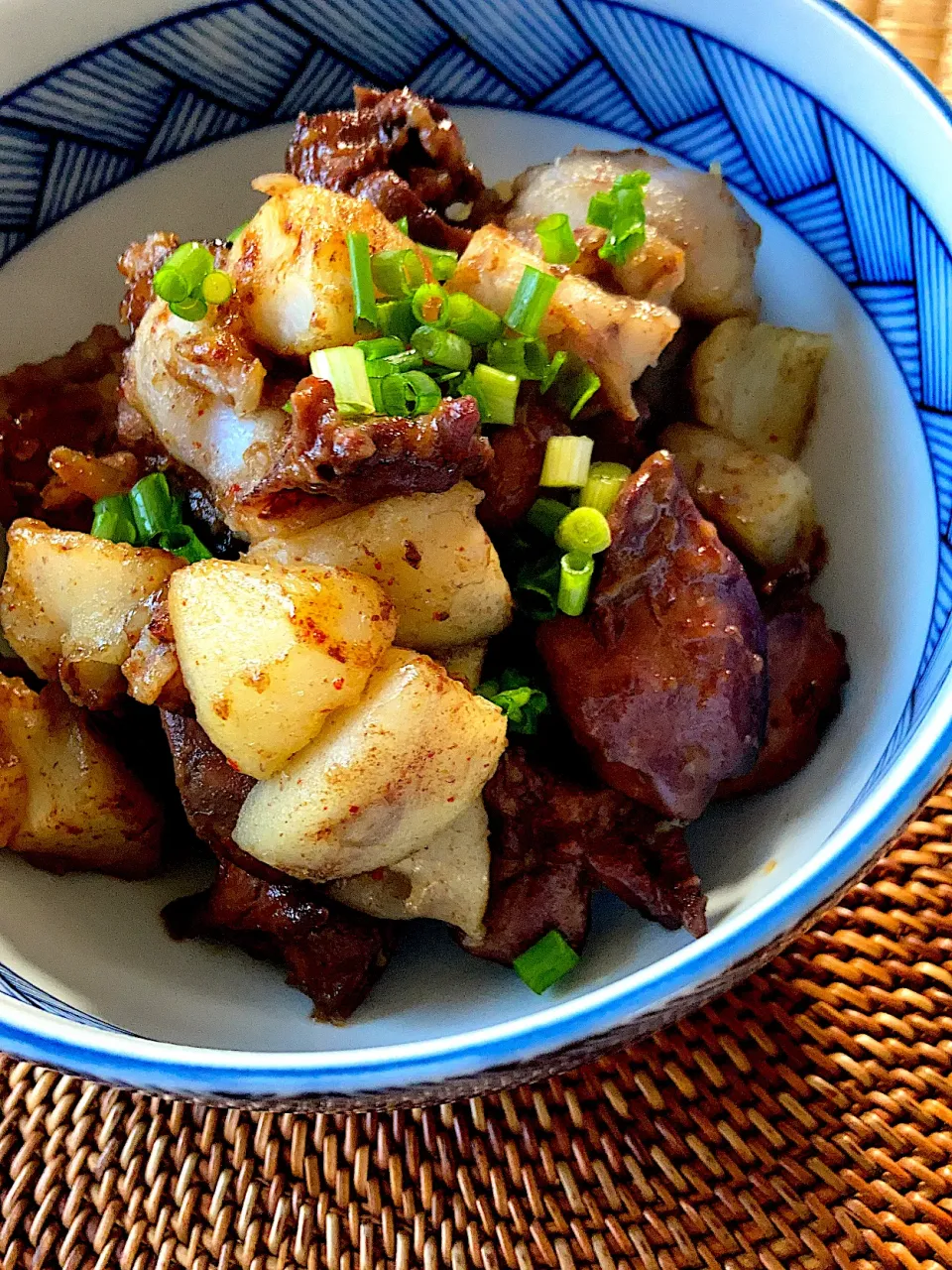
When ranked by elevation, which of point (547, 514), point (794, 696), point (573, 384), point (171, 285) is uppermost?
point (171, 285)

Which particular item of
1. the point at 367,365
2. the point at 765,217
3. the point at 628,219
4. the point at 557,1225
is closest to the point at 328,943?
the point at 557,1225

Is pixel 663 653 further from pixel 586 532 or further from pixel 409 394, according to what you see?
pixel 409 394

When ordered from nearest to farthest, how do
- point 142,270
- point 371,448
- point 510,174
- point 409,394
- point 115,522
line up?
point 371,448, point 409,394, point 115,522, point 142,270, point 510,174

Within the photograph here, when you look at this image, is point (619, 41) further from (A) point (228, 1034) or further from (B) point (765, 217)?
(A) point (228, 1034)

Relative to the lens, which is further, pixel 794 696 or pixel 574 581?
pixel 794 696

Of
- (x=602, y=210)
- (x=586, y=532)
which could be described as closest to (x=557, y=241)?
(x=602, y=210)

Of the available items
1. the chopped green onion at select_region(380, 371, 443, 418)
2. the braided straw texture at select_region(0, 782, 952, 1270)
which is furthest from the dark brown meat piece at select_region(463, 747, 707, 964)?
the chopped green onion at select_region(380, 371, 443, 418)

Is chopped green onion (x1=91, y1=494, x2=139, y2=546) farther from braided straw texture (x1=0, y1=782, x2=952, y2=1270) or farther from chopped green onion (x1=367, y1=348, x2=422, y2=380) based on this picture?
braided straw texture (x1=0, y1=782, x2=952, y2=1270)

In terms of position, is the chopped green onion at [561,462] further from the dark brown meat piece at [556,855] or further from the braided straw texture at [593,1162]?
the braided straw texture at [593,1162]
